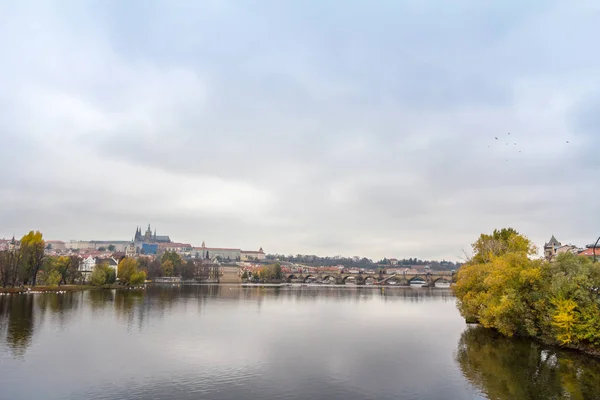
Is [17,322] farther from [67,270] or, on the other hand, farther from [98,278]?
[67,270]

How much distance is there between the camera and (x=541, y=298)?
37.7 meters

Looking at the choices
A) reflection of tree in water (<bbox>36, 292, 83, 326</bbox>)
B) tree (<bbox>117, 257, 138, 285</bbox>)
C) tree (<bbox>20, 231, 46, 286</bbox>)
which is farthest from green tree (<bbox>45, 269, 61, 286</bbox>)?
reflection of tree in water (<bbox>36, 292, 83, 326</bbox>)

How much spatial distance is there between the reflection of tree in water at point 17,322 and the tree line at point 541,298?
41.7m

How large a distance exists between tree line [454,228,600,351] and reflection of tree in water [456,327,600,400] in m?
1.69

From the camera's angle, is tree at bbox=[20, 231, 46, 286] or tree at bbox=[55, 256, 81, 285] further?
tree at bbox=[55, 256, 81, 285]

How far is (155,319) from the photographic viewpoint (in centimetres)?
5231

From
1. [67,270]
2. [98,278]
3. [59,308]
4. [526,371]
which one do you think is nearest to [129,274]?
[98,278]

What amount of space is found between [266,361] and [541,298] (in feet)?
81.9

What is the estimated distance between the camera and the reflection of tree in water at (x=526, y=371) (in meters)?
25.4

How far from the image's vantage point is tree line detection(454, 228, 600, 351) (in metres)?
33.8

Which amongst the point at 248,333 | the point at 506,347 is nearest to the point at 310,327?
the point at 248,333

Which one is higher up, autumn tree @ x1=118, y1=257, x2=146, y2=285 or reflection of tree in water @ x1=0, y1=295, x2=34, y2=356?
autumn tree @ x1=118, y1=257, x2=146, y2=285

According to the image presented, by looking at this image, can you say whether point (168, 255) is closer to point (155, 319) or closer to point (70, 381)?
point (155, 319)

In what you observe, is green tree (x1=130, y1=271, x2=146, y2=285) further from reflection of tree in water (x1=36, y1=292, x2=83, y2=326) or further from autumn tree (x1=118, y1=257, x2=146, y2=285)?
reflection of tree in water (x1=36, y1=292, x2=83, y2=326)
